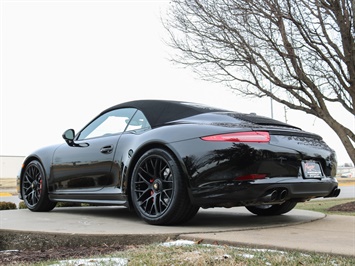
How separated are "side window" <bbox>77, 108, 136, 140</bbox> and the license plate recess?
2.01 metres

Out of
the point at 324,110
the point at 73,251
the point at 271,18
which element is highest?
the point at 271,18

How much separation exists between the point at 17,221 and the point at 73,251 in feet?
5.50

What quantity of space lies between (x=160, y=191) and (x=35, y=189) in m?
2.69

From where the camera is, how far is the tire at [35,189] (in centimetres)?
630

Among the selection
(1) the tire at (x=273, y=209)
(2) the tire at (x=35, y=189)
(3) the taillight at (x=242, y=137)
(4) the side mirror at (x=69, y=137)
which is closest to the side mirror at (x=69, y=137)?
(4) the side mirror at (x=69, y=137)

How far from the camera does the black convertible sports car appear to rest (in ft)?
13.8

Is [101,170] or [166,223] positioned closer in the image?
[166,223]

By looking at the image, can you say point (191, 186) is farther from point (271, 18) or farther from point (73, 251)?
point (271, 18)

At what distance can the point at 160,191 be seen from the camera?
4535 mm

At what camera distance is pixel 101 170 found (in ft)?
17.3

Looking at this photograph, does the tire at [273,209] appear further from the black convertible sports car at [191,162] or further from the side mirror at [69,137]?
the side mirror at [69,137]

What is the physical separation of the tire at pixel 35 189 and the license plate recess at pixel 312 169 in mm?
3472

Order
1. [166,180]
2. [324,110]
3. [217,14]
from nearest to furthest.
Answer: [166,180], [217,14], [324,110]

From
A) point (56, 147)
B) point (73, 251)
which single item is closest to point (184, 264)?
point (73, 251)
